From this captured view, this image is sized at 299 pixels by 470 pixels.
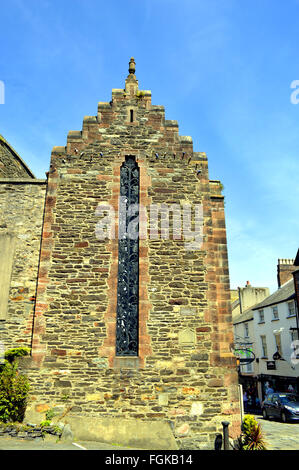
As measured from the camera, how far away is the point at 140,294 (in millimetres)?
10250

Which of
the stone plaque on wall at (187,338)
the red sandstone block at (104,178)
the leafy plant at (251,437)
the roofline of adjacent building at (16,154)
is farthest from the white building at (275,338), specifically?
the roofline of adjacent building at (16,154)

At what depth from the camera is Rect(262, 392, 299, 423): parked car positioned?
54.4 ft

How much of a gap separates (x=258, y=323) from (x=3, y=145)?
88.1ft

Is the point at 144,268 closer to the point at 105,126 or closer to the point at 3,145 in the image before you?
the point at 105,126

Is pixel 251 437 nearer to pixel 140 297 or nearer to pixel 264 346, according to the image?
pixel 140 297

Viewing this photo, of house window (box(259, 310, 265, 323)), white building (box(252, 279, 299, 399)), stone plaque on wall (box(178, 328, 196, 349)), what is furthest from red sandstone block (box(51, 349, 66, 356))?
house window (box(259, 310, 265, 323))

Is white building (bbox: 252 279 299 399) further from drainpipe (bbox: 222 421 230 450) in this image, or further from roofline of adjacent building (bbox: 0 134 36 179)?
roofline of adjacent building (bbox: 0 134 36 179)

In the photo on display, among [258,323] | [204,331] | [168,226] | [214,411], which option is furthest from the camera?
[258,323]

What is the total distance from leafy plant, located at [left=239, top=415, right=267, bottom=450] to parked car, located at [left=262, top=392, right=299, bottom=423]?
859cm

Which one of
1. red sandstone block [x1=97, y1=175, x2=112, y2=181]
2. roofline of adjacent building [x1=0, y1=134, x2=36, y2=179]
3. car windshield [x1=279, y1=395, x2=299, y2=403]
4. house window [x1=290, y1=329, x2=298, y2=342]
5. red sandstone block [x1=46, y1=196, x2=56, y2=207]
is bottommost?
car windshield [x1=279, y1=395, x2=299, y2=403]

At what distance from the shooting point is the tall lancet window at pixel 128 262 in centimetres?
1005

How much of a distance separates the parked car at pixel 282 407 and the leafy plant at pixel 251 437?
28.2 ft

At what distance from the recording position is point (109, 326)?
392 inches
